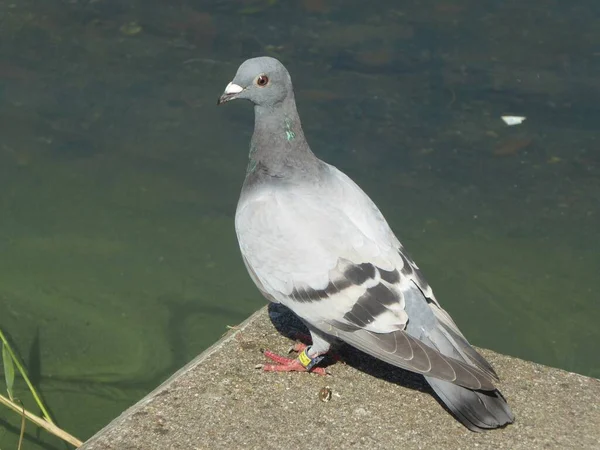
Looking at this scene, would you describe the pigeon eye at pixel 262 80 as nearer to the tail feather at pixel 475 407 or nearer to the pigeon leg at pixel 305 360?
the pigeon leg at pixel 305 360

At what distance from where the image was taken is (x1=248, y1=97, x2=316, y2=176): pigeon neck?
4605 mm

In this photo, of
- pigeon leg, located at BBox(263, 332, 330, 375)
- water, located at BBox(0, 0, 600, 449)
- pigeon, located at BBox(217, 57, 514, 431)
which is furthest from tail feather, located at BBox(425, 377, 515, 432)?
water, located at BBox(0, 0, 600, 449)

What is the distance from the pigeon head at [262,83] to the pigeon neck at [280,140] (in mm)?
44

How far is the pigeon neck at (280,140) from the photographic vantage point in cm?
461

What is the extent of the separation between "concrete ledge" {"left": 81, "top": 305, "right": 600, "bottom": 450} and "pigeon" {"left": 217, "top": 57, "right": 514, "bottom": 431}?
0.12 meters

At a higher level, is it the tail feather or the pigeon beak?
the pigeon beak

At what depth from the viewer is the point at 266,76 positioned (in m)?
4.55

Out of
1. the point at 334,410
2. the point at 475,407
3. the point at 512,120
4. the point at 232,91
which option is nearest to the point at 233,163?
the point at 512,120

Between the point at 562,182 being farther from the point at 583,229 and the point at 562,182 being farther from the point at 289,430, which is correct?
the point at 289,430

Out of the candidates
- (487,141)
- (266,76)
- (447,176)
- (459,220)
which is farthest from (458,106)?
(266,76)

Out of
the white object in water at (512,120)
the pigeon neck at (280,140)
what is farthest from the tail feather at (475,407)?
the white object in water at (512,120)

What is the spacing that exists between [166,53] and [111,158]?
5.97ft

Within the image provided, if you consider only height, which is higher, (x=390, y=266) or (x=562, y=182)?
(x=390, y=266)

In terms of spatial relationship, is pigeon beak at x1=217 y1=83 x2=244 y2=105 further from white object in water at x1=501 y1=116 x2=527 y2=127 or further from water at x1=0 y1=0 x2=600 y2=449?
white object in water at x1=501 y1=116 x2=527 y2=127
